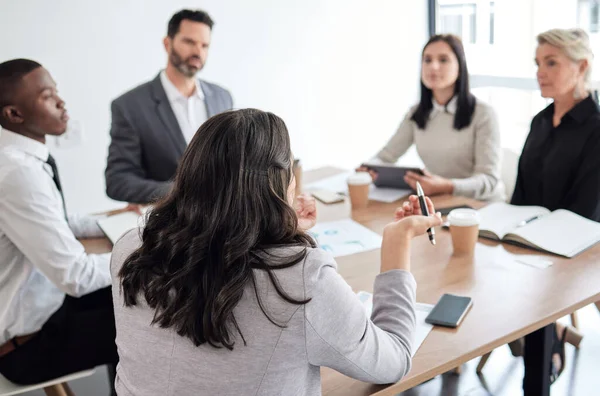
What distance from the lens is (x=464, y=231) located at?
1662 mm

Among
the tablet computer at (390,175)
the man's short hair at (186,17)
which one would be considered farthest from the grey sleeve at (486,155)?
the man's short hair at (186,17)

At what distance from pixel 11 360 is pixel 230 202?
1061mm

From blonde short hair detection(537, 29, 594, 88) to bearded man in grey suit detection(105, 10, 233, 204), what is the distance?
57.8 inches

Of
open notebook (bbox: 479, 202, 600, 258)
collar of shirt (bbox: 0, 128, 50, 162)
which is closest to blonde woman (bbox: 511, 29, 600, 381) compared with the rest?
open notebook (bbox: 479, 202, 600, 258)

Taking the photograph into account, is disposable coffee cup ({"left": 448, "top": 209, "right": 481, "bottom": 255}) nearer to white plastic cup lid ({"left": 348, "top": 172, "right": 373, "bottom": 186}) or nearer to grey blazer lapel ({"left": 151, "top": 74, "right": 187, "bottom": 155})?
white plastic cup lid ({"left": 348, "top": 172, "right": 373, "bottom": 186})

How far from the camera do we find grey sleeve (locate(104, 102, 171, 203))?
2.40 m

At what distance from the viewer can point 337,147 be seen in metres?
4.44

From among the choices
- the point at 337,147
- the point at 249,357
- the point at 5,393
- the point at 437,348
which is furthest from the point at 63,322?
the point at 337,147

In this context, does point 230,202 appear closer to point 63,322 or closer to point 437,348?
point 437,348

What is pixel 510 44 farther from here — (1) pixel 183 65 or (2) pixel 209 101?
(1) pixel 183 65

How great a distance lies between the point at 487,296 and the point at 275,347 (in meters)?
0.70

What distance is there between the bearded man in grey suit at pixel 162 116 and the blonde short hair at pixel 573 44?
1.47m

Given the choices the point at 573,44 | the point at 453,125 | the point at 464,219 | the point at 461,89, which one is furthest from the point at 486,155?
the point at 464,219

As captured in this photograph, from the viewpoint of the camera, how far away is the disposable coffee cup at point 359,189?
2.16 metres
